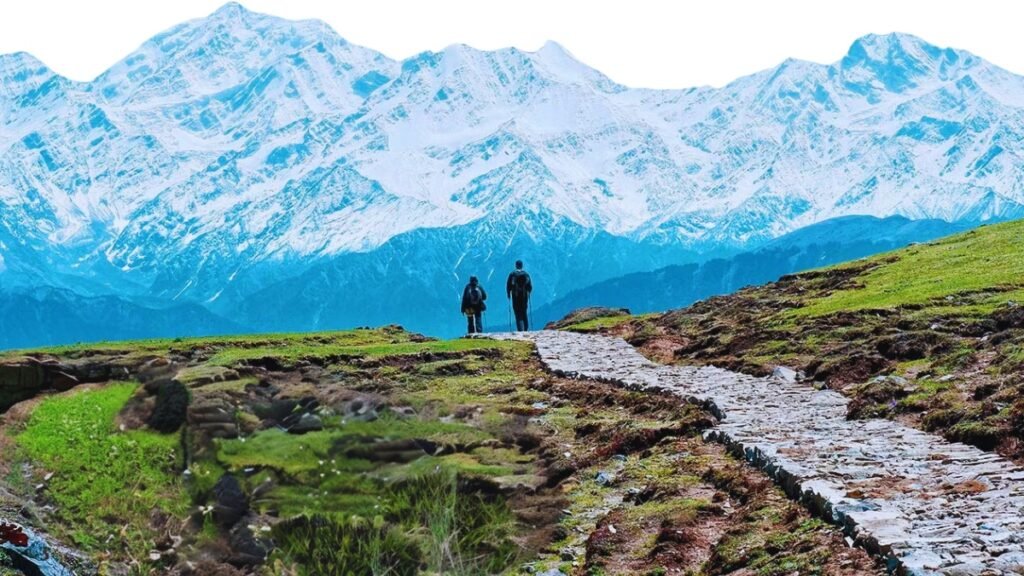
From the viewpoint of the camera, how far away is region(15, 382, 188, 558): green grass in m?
12.6

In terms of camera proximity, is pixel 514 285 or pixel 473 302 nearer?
pixel 473 302

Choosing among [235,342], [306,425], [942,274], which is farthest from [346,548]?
[942,274]

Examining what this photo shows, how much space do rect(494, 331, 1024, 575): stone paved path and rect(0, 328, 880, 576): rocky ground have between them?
1.63 ft

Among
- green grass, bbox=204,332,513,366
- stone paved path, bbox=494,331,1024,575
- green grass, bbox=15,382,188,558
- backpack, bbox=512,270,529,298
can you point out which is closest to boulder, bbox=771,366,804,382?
stone paved path, bbox=494,331,1024,575

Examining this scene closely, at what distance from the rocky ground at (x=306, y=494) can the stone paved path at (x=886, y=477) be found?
50 centimetres

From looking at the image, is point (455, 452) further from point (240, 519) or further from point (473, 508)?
point (240, 519)

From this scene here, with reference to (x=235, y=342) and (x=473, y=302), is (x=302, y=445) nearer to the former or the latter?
(x=235, y=342)

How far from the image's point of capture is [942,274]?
2106 inches

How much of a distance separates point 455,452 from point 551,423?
13.5 meters

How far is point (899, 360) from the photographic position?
32.6 metres

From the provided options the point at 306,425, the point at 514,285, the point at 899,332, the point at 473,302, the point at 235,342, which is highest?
the point at 514,285

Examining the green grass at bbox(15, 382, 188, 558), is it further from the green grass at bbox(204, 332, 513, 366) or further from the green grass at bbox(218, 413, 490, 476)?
the green grass at bbox(204, 332, 513, 366)

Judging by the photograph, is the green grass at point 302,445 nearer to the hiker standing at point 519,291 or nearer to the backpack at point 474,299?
the backpack at point 474,299

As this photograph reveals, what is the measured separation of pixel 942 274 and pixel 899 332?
1917 centimetres
